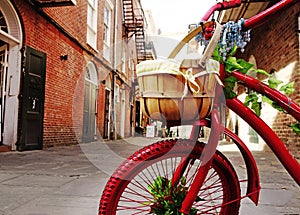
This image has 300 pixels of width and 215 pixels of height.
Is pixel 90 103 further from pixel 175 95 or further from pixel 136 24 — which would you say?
pixel 175 95

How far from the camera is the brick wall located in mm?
5902

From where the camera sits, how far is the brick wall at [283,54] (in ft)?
19.4

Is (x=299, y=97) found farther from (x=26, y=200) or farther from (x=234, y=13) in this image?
(x=26, y=200)

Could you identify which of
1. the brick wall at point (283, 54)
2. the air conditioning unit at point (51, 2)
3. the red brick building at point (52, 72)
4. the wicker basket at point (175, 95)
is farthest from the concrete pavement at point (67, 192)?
the air conditioning unit at point (51, 2)

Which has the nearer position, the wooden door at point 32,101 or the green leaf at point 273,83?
the green leaf at point 273,83

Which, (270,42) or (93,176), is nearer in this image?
(93,176)

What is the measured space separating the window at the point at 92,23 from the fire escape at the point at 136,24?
4.39 m

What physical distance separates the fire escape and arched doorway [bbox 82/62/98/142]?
540 cm

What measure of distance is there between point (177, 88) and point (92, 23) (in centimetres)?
1043

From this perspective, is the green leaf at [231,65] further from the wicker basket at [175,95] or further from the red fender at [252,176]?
the red fender at [252,176]

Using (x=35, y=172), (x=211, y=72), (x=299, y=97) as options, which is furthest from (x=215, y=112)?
(x=299, y=97)

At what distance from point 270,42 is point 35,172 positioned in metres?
6.27

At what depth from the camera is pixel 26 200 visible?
7.41 ft

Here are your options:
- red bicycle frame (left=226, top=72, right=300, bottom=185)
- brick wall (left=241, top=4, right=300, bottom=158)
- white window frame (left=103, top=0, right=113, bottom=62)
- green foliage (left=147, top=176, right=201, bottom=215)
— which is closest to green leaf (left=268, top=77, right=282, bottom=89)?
red bicycle frame (left=226, top=72, right=300, bottom=185)
